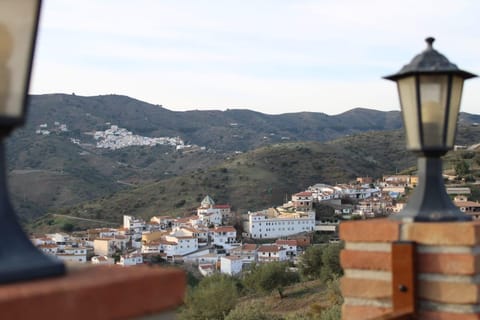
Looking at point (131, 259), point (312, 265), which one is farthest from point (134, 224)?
point (312, 265)

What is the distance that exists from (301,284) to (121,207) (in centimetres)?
3806

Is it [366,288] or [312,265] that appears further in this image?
[312,265]

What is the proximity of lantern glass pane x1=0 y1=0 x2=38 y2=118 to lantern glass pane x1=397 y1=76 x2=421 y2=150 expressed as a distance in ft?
5.49

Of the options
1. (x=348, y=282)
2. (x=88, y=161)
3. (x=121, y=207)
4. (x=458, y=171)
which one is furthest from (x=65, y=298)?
(x=88, y=161)

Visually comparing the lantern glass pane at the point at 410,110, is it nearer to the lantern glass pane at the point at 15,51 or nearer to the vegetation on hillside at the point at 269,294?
the lantern glass pane at the point at 15,51

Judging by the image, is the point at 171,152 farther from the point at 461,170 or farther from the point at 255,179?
the point at 461,170

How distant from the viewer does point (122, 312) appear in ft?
4.15

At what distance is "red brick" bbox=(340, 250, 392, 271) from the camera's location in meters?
2.39

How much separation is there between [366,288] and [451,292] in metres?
0.32

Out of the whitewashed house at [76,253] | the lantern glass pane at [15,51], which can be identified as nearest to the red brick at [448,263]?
the lantern glass pane at [15,51]

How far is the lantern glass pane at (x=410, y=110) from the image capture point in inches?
103

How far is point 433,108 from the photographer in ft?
8.63

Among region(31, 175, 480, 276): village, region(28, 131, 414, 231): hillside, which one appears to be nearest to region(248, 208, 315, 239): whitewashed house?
region(31, 175, 480, 276): village

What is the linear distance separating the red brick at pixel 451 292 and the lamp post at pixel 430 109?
1.20ft
